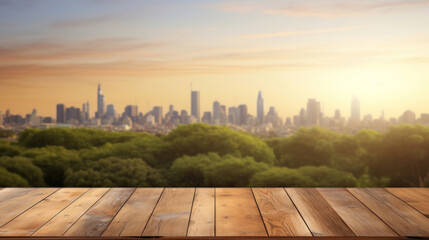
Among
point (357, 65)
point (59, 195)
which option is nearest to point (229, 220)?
point (59, 195)

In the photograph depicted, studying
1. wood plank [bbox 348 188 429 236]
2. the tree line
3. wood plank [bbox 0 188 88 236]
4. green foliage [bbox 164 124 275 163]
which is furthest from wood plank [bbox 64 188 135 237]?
green foliage [bbox 164 124 275 163]

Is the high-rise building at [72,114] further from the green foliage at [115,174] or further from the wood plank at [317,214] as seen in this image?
the wood plank at [317,214]

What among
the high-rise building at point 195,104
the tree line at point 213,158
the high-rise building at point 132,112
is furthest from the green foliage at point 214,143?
the high-rise building at point 132,112

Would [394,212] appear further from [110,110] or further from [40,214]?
[110,110]

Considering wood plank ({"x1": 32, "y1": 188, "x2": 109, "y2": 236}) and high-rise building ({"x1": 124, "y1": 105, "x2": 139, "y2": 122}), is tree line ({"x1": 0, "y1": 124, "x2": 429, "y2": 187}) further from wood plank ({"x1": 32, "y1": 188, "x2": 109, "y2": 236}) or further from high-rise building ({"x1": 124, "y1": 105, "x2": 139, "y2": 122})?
wood plank ({"x1": 32, "y1": 188, "x2": 109, "y2": 236})

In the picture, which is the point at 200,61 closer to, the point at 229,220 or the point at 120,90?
the point at 120,90
